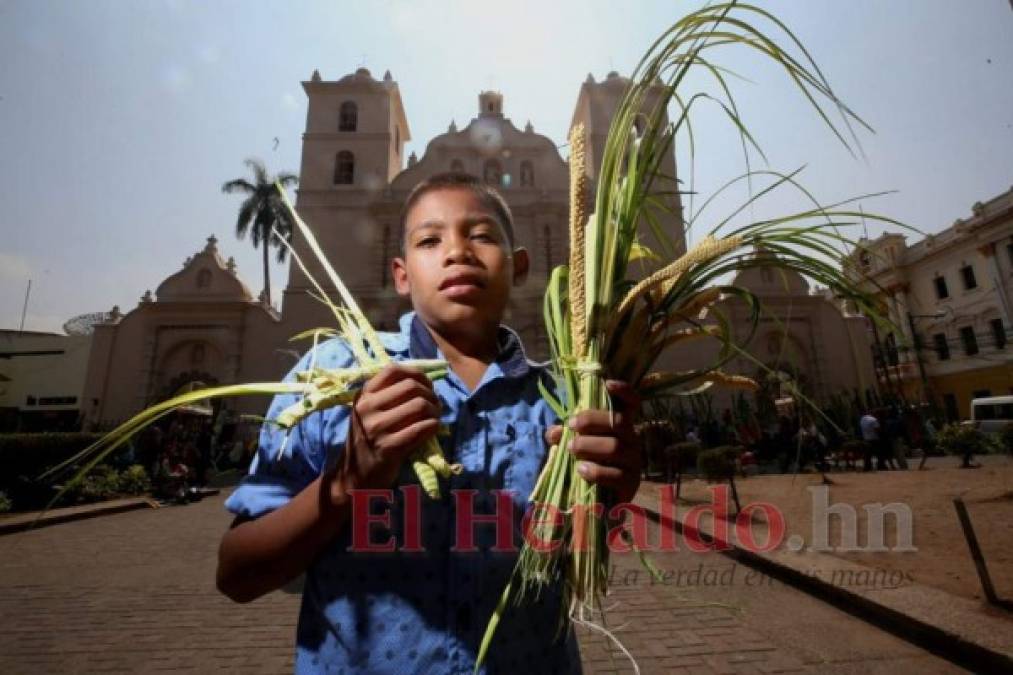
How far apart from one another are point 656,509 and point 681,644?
6037mm

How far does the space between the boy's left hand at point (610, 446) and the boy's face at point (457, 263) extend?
0.49 meters

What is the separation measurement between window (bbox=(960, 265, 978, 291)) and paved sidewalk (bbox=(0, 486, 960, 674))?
41.1m

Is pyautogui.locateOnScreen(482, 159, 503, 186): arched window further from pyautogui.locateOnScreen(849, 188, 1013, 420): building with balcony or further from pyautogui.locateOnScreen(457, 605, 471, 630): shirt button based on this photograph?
pyautogui.locateOnScreen(457, 605, 471, 630): shirt button

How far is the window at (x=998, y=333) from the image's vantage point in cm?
3155

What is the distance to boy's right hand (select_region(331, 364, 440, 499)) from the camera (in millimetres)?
1231

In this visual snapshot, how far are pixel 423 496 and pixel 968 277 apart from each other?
46.9m

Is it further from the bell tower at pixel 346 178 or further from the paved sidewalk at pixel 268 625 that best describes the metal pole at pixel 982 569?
the bell tower at pixel 346 178

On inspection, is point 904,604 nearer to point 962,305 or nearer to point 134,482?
point 134,482

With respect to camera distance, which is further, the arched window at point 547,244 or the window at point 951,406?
the window at point 951,406

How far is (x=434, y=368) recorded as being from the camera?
1.46 meters

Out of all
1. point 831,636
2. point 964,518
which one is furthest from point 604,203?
point 964,518

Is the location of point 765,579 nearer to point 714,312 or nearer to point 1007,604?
point 1007,604

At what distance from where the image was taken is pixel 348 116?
105ft

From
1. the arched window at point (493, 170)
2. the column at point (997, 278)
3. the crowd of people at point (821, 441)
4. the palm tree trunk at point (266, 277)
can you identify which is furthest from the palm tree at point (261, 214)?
the column at point (997, 278)
